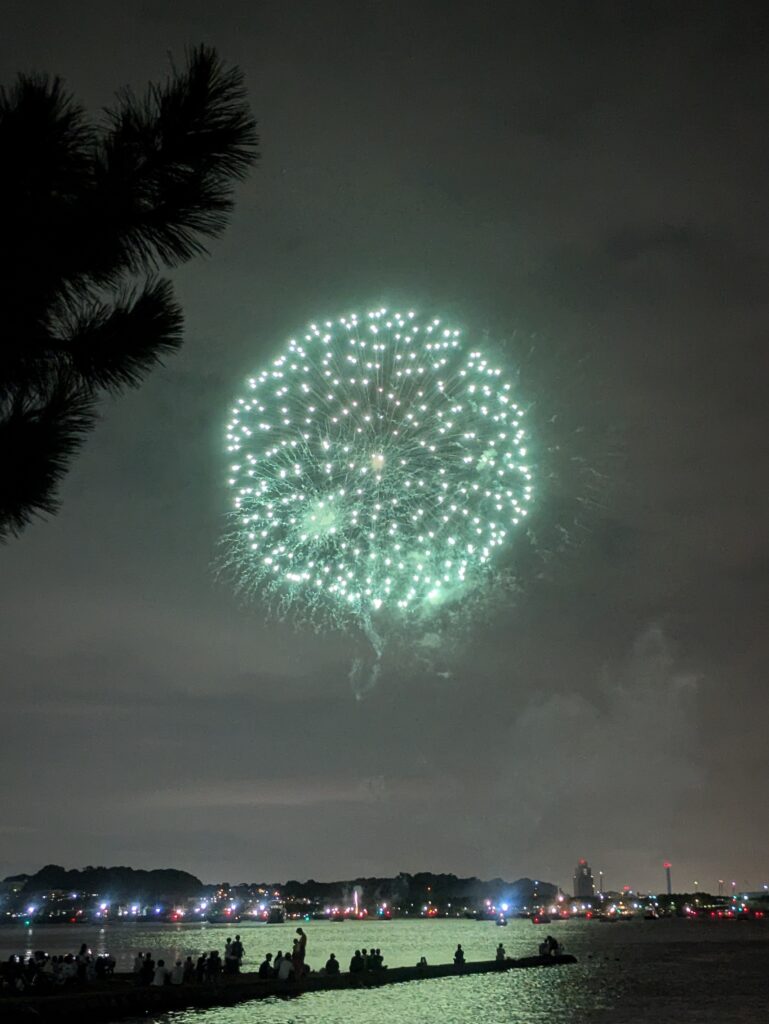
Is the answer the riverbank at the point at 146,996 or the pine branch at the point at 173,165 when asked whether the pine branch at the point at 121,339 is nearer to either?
the pine branch at the point at 173,165

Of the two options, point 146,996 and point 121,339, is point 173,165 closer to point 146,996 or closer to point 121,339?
point 121,339

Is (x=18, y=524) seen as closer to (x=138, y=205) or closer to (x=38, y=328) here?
(x=38, y=328)

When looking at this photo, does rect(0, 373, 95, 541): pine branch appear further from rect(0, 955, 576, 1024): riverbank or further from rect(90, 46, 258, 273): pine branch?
rect(0, 955, 576, 1024): riverbank

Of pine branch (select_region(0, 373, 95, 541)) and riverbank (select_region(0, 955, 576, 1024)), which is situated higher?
pine branch (select_region(0, 373, 95, 541))

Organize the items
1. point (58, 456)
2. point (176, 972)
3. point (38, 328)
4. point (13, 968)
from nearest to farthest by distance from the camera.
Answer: point (38, 328), point (58, 456), point (13, 968), point (176, 972)

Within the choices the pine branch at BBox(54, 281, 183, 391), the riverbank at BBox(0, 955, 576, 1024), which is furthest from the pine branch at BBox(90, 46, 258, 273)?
the riverbank at BBox(0, 955, 576, 1024)

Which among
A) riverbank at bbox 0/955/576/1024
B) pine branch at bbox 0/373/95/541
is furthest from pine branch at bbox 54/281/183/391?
riverbank at bbox 0/955/576/1024

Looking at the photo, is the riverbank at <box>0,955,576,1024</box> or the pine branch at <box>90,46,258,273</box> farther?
the riverbank at <box>0,955,576,1024</box>

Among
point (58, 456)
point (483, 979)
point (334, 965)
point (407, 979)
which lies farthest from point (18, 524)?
point (483, 979)
